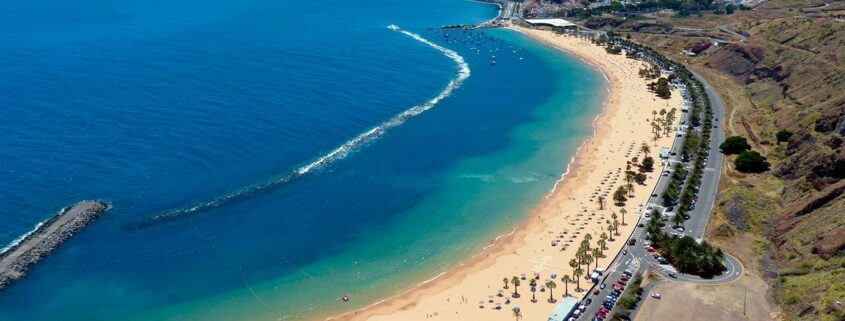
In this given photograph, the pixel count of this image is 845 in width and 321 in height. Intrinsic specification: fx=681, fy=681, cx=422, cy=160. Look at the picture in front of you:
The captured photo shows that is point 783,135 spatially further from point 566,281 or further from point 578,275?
point 566,281

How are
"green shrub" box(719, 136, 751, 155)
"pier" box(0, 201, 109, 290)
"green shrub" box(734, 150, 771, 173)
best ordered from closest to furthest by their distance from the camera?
"pier" box(0, 201, 109, 290), "green shrub" box(734, 150, 771, 173), "green shrub" box(719, 136, 751, 155)

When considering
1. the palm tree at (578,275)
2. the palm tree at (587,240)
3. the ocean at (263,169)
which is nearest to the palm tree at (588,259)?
the palm tree at (578,275)

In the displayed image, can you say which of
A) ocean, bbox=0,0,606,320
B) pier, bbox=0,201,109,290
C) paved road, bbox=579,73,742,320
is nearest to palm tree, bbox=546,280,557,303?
paved road, bbox=579,73,742,320

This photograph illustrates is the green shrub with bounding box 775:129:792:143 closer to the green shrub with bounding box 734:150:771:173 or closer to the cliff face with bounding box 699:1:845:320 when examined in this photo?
the cliff face with bounding box 699:1:845:320

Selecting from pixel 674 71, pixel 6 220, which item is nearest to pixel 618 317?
pixel 6 220

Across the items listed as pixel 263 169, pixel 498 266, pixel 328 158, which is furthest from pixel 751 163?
pixel 263 169

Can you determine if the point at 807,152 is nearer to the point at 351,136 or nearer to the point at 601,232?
the point at 601,232
